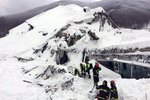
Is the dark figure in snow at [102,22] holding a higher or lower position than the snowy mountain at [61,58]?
higher

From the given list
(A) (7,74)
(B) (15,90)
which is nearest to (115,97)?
(B) (15,90)

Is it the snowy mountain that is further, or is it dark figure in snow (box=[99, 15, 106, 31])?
dark figure in snow (box=[99, 15, 106, 31])

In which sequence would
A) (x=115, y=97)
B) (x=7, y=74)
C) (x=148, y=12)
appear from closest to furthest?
1. (x=115, y=97)
2. (x=7, y=74)
3. (x=148, y=12)

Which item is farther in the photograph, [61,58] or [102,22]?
[102,22]

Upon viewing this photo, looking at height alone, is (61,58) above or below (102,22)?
below

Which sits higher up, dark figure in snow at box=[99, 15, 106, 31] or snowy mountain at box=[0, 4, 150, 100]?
dark figure in snow at box=[99, 15, 106, 31]

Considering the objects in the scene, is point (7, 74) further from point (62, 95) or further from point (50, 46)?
point (62, 95)

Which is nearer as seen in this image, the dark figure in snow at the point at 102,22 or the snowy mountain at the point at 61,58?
the snowy mountain at the point at 61,58

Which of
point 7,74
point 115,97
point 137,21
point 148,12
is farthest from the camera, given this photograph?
point 148,12
